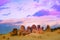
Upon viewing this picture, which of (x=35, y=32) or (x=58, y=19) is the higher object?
(x=58, y=19)

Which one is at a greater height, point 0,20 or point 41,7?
point 41,7

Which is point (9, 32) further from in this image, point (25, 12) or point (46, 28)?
point (46, 28)

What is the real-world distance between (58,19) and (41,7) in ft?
0.96

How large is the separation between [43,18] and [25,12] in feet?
0.88

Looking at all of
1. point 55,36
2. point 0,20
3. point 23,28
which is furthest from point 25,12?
point 55,36

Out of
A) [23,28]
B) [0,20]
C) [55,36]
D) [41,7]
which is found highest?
[41,7]

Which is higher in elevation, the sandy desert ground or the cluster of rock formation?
the cluster of rock formation

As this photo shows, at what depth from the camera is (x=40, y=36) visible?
2.06 meters

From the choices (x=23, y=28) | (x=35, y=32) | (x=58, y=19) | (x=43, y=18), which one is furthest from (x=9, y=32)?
(x=58, y=19)

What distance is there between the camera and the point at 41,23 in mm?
2121

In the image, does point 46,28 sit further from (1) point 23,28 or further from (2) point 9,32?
(2) point 9,32

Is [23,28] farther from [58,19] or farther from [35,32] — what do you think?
[58,19]

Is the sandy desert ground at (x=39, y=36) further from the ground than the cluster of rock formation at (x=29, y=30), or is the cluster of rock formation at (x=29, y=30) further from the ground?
the cluster of rock formation at (x=29, y=30)

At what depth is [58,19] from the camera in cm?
212
